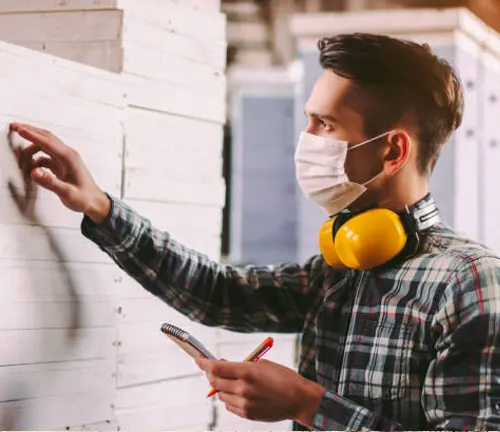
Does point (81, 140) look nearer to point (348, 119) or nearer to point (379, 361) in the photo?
point (348, 119)

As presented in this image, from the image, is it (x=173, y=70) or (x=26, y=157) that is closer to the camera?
(x=26, y=157)

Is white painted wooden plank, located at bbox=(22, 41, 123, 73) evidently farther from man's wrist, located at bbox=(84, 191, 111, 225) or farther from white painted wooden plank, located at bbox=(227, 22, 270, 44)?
white painted wooden plank, located at bbox=(227, 22, 270, 44)

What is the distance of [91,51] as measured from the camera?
1662mm

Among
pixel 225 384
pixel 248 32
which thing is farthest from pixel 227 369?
pixel 248 32

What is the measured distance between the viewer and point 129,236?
1494 millimetres

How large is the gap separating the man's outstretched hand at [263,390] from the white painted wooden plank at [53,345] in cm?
37

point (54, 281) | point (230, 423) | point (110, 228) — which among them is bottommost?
point (230, 423)

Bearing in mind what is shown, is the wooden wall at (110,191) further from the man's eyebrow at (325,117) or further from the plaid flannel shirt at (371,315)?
the man's eyebrow at (325,117)

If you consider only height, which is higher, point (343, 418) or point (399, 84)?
point (399, 84)

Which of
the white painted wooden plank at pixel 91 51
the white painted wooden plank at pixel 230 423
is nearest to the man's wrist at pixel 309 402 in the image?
the white painted wooden plank at pixel 91 51

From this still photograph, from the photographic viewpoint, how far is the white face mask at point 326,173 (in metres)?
1.45

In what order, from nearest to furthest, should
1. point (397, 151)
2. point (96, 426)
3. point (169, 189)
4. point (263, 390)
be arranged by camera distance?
1. point (263, 390)
2. point (397, 151)
3. point (96, 426)
4. point (169, 189)

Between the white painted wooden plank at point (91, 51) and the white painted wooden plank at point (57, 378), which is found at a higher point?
the white painted wooden plank at point (91, 51)

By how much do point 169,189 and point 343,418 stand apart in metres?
0.76
